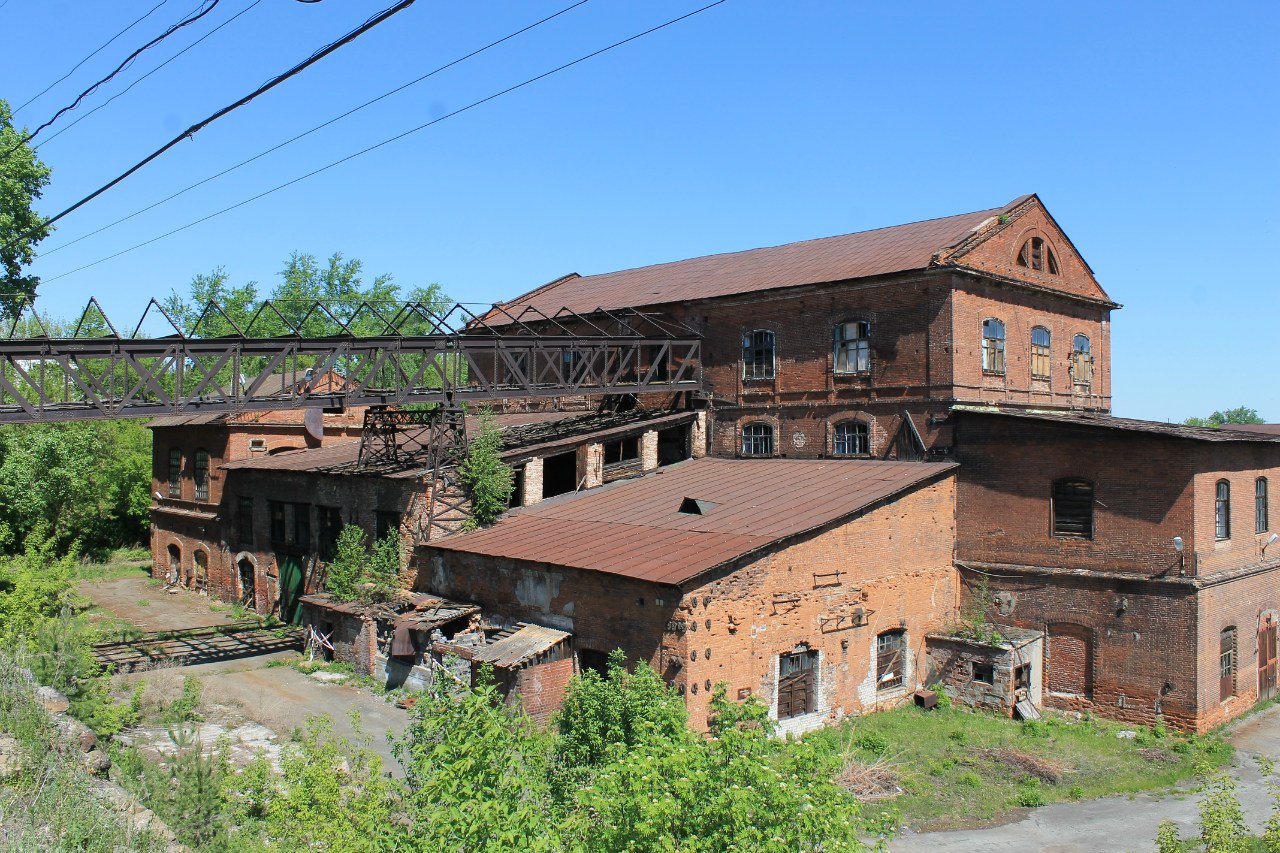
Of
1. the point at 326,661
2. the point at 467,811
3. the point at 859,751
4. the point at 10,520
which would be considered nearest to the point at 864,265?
the point at 859,751

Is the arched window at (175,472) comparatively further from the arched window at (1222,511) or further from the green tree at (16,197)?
the arched window at (1222,511)

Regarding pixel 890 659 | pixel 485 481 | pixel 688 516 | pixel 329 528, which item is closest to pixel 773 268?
pixel 688 516

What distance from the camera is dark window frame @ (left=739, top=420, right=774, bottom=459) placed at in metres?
25.2

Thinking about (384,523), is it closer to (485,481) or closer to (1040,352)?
(485,481)

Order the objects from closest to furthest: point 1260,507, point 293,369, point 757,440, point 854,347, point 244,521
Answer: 1. point 293,369
2. point 1260,507
3. point 854,347
4. point 757,440
5. point 244,521

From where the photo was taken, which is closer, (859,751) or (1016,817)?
(1016,817)

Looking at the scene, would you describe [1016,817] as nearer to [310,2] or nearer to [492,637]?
[492,637]

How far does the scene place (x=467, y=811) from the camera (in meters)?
7.98

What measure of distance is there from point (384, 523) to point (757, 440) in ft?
32.8

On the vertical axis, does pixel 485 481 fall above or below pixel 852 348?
below

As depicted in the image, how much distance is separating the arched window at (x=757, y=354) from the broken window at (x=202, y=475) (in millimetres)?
18465

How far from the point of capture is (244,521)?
1158 inches

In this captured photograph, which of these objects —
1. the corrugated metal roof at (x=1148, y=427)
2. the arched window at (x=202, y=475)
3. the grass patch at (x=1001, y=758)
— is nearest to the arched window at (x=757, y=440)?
the corrugated metal roof at (x=1148, y=427)

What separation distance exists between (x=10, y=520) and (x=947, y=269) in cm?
3458
